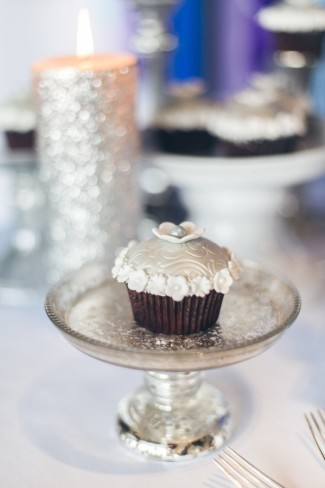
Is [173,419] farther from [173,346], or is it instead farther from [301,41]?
[301,41]

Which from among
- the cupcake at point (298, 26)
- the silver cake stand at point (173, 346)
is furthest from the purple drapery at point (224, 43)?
the silver cake stand at point (173, 346)

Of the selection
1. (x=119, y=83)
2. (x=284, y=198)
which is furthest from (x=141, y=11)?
(x=284, y=198)

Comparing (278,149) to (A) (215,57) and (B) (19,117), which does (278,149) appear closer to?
(B) (19,117)

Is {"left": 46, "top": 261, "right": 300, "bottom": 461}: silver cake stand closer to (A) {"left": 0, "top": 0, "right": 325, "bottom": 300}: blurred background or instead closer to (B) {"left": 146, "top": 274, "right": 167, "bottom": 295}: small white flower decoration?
(B) {"left": 146, "top": 274, "right": 167, "bottom": 295}: small white flower decoration

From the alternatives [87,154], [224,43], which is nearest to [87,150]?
[87,154]

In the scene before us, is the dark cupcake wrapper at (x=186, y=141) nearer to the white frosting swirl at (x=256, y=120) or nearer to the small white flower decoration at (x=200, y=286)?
the white frosting swirl at (x=256, y=120)

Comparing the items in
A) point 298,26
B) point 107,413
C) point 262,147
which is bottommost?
point 107,413
